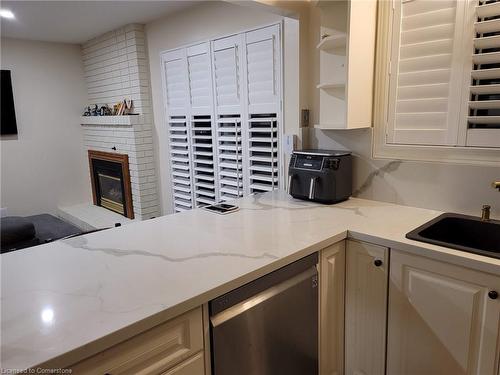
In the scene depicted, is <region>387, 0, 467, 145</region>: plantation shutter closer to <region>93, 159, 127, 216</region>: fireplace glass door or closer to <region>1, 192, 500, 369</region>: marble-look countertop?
<region>1, 192, 500, 369</region>: marble-look countertop

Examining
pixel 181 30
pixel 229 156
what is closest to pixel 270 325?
pixel 229 156

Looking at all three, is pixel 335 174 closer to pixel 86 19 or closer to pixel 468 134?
pixel 468 134

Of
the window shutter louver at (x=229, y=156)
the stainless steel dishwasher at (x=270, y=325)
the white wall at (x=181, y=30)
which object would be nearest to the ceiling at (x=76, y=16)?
the white wall at (x=181, y=30)

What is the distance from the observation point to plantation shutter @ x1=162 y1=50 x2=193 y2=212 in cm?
347

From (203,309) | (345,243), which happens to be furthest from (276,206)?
(203,309)

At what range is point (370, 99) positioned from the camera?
6.40ft

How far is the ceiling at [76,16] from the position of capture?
310 cm

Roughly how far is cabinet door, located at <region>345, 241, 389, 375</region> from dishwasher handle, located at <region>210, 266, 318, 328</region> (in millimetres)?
236

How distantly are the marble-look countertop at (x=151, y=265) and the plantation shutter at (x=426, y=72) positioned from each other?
1.36 ft

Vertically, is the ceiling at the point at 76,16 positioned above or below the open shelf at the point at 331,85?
above

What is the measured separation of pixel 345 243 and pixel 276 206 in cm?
49

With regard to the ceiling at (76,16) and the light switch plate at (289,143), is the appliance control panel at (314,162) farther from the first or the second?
the ceiling at (76,16)

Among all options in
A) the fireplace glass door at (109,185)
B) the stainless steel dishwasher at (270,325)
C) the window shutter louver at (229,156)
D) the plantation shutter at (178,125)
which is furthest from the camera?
the fireplace glass door at (109,185)

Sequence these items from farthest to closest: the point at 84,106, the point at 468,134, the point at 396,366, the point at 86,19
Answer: the point at 84,106
the point at 86,19
the point at 468,134
the point at 396,366
